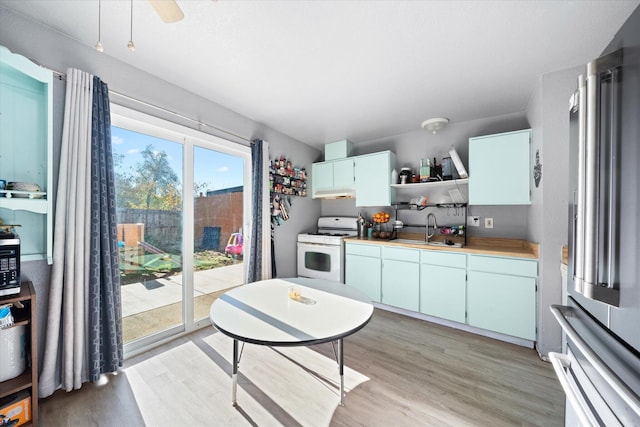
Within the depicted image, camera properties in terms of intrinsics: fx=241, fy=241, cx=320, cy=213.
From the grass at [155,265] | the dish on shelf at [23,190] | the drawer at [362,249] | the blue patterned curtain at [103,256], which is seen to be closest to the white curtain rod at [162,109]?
the blue patterned curtain at [103,256]

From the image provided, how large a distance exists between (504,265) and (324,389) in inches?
78.4

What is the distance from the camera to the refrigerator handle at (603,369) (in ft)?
1.52

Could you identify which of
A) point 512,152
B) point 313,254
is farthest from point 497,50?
point 313,254

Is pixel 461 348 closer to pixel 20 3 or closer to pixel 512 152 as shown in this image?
pixel 512 152

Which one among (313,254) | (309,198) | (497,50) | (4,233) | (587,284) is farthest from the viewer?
(309,198)

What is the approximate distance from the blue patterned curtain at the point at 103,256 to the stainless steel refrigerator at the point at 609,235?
2.50 metres

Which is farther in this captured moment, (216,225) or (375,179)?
(375,179)

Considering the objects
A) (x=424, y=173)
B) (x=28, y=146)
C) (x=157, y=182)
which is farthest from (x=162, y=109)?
(x=424, y=173)

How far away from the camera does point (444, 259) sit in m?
2.63

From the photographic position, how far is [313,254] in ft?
11.8

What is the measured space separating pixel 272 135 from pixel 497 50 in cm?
257

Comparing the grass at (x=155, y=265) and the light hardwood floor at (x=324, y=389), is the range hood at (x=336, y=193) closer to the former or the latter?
the grass at (x=155, y=265)

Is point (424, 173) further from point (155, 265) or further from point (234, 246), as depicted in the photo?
point (155, 265)

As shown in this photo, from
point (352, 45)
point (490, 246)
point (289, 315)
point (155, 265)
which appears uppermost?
point (352, 45)
